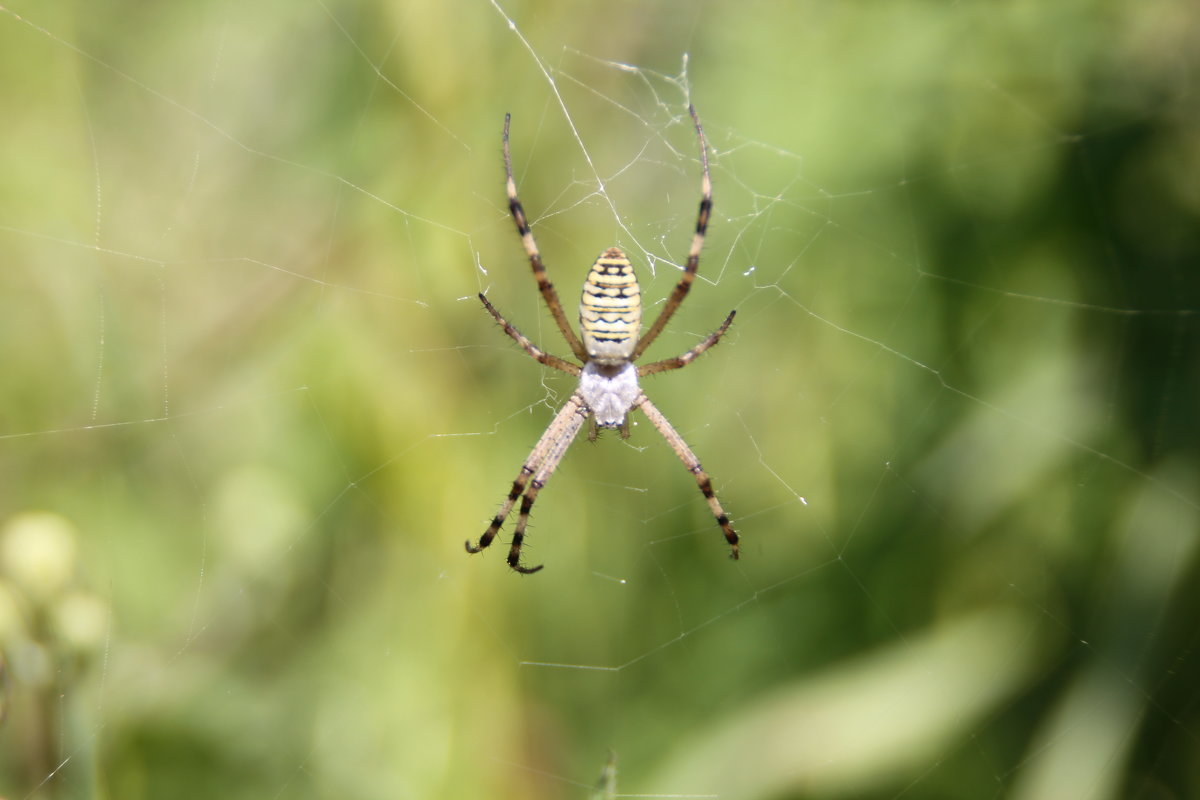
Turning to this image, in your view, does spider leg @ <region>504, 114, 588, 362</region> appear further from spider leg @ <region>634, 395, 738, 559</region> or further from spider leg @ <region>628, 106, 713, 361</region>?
spider leg @ <region>634, 395, 738, 559</region>

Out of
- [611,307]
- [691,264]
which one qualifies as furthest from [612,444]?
[691,264]

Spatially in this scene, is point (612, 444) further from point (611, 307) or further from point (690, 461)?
point (611, 307)

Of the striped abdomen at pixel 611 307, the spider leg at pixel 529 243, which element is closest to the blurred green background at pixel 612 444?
the spider leg at pixel 529 243

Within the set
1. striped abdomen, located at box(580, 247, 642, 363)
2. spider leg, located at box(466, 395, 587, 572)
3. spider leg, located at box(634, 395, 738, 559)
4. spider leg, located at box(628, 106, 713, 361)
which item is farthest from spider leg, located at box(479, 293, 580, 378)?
spider leg, located at box(634, 395, 738, 559)

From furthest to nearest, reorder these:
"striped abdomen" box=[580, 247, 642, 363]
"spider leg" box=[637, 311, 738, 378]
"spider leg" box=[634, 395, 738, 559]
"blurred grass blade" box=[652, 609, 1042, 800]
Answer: "spider leg" box=[634, 395, 738, 559], "spider leg" box=[637, 311, 738, 378], "striped abdomen" box=[580, 247, 642, 363], "blurred grass blade" box=[652, 609, 1042, 800]

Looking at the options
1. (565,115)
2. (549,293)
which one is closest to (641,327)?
(549,293)

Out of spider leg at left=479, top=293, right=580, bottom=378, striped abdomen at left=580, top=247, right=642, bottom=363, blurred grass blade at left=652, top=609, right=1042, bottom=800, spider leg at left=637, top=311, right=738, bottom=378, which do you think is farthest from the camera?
spider leg at left=637, top=311, right=738, bottom=378

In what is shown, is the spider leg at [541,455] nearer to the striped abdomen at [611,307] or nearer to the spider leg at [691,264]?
the striped abdomen at [611,307]
